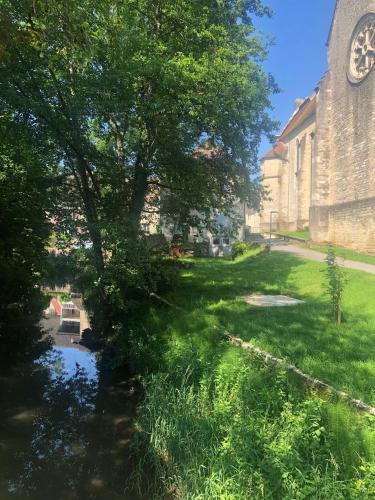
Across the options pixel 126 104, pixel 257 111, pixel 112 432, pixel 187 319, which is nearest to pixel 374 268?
pixel 257 111

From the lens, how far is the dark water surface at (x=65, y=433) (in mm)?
6250

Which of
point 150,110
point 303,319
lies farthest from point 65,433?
point 150,110

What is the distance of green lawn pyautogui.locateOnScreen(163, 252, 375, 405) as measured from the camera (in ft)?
22.5

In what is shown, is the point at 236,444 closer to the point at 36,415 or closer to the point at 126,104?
the point at 36,415

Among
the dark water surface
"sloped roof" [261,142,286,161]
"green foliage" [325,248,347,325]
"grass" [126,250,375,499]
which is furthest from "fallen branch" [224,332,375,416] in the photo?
"sloped roof" [261,142,286,161]

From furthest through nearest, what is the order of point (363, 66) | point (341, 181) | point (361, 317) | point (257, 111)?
point (341, 181), point (363, 66), point (257, 111), point (361, 317)

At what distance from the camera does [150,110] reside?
12.9 m

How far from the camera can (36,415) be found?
8.65 m

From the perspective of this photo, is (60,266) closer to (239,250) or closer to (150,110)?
(150,110)

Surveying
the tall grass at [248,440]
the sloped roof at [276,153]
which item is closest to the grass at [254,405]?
the tall grass at [248,440]

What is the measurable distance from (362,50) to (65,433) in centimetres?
2809

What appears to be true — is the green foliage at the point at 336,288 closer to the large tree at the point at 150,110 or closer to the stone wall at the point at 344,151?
the large tree at the point at 150,110

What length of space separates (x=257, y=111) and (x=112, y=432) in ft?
34.0

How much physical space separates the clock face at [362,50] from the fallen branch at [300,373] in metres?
23.3
